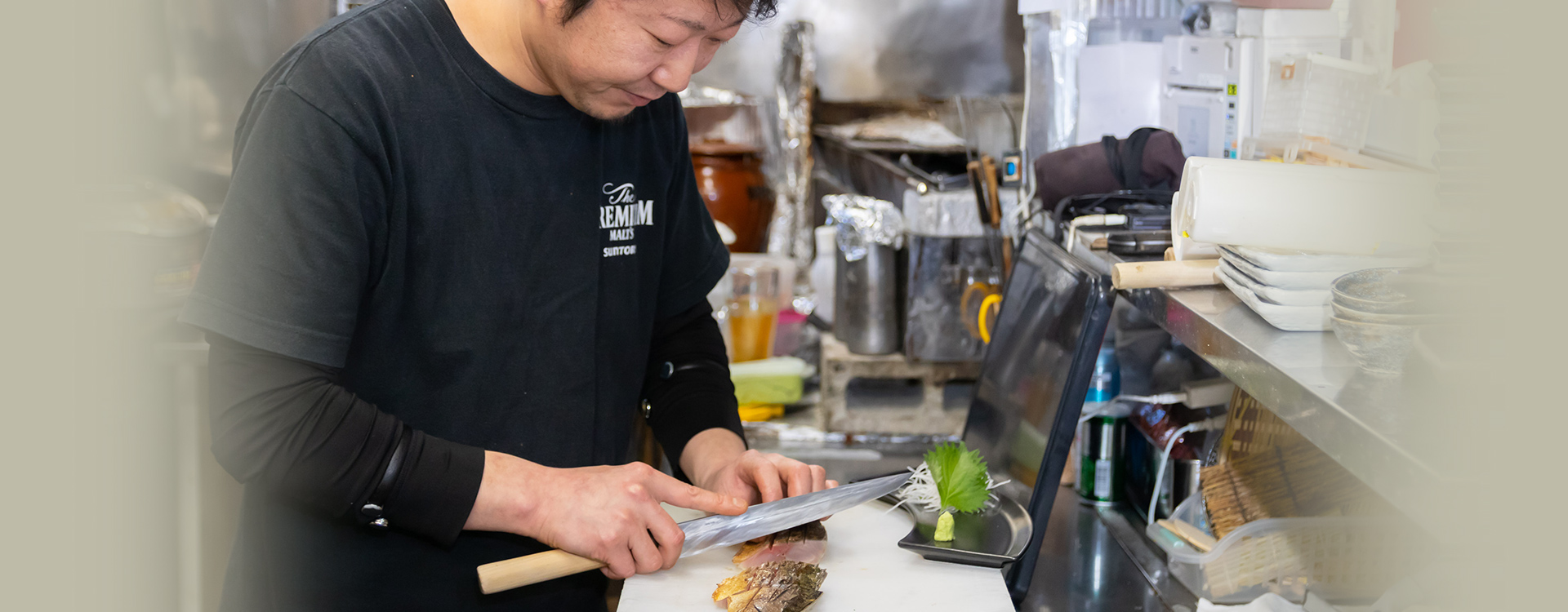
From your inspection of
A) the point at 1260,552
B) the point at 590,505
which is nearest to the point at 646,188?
the point at 590,505

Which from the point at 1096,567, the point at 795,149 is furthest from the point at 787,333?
the point at 1096,567

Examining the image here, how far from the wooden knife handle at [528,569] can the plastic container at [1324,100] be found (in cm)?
124

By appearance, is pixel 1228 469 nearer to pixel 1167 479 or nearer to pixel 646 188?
pixel 1167 479

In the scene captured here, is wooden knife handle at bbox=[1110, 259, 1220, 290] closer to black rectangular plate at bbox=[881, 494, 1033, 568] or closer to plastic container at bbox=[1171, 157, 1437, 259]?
plastic container at bbox=[1171, 157, 1437, 259]

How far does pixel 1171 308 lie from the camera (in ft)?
3.74

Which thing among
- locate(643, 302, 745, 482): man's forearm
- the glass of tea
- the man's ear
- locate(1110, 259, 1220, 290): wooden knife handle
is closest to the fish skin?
locate(643, 302, 745, 482): man's forearm

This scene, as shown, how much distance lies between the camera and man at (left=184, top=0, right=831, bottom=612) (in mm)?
1018

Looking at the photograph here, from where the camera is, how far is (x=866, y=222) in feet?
7.53

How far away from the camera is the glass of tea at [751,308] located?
2.49 m

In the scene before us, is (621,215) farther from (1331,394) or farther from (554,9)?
(1331,394)

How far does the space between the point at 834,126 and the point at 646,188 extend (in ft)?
6.85

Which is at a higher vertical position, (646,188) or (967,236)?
(646,188)

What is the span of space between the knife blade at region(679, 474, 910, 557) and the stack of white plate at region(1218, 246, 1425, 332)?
517 millimetres

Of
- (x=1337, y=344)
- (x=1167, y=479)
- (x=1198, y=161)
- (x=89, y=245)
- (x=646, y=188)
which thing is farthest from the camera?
(x=1167, y=479)
